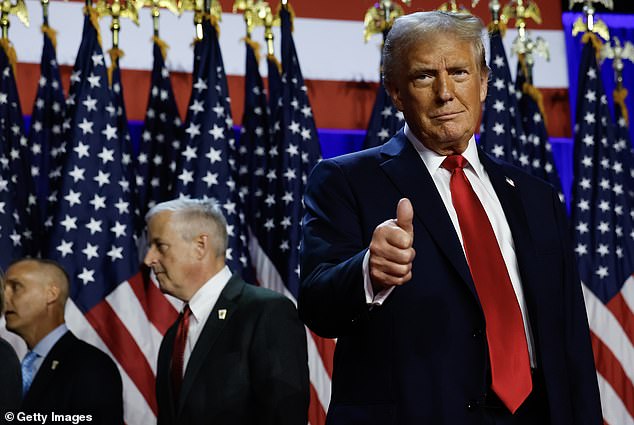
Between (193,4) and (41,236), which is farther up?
(193,4)

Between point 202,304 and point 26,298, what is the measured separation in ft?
3.49

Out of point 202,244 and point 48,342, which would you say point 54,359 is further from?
point 202,244

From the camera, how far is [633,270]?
18.0 ft

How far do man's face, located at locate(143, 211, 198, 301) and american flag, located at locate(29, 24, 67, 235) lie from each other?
1384mm

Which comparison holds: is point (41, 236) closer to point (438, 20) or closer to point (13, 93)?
point (13, 93)

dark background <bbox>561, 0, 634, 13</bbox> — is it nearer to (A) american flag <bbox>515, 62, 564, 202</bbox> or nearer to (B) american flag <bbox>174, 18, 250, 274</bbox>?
(A) american flag <bbox>515, 62, 564, 202</bbox>

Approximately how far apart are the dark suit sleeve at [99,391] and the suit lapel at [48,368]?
0.37 feet

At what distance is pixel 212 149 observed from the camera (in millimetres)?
5070

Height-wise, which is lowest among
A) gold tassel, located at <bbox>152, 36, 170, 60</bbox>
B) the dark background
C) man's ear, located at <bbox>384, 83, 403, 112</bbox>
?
man's ear, located at <bbox>384, 83, 403, 112</bbox>

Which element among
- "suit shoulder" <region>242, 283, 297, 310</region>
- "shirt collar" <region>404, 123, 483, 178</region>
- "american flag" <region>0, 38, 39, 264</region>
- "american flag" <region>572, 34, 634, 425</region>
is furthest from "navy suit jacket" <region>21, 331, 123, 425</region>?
"american flag" <region>572, 34, 634, 425</region>

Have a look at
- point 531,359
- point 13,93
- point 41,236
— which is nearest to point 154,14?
point 13,93

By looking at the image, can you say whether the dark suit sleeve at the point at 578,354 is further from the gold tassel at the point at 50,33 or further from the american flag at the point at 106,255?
the gold tassel at the point at 50,33

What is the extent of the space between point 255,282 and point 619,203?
7.50 feet

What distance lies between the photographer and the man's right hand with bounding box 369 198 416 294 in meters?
1.41
